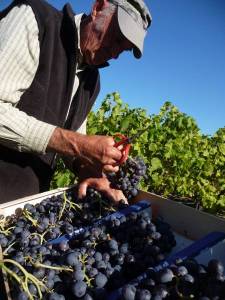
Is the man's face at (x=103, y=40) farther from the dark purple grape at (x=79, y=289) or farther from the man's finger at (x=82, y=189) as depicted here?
the dark purple grape at (x=79, y=289)

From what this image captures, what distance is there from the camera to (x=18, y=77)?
200 centimetres

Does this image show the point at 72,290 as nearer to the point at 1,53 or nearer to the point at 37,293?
the point at 37,293

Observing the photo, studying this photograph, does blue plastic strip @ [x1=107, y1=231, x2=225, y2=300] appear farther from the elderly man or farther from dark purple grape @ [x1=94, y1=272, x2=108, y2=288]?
the elderly man

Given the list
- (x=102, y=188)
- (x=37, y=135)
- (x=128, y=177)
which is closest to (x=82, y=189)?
(x=102, y=188)

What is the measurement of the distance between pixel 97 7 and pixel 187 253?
5.18ft

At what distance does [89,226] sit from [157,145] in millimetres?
4438

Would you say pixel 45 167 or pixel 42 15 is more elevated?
pixel 42 15

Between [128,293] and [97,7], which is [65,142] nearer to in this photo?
[97,7]

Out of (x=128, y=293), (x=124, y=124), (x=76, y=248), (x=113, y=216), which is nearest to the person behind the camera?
(x=128, y=293)

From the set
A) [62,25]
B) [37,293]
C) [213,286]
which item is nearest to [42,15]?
[62,25]

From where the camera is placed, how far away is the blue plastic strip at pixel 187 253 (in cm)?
124

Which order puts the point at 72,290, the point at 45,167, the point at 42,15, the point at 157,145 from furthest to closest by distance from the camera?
the point at 157,145, the point at 45,167, the point at 42,15, the point at 72,290

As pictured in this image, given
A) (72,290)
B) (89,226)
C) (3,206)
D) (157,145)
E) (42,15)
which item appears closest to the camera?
(72,290)

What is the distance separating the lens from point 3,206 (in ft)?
6.49
